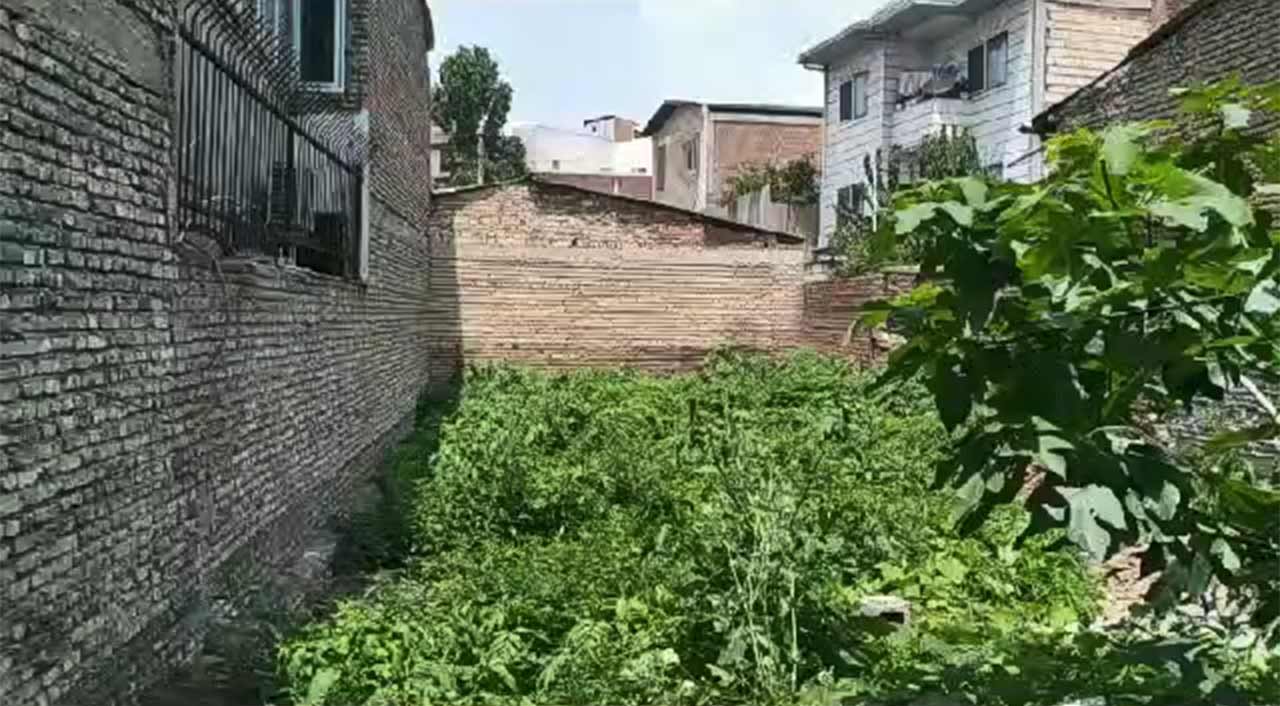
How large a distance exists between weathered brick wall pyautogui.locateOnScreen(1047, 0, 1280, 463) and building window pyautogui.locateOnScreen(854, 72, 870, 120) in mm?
11973

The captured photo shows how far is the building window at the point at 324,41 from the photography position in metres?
10.9

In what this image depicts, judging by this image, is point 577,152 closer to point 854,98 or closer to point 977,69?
point 854,98

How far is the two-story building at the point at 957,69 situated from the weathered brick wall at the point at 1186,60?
166 inches

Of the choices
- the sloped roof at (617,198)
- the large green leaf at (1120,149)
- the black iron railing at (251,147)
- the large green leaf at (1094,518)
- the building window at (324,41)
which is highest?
the building window at (324,41)

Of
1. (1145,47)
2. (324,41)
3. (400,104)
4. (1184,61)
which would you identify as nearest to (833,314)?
(1145,47)

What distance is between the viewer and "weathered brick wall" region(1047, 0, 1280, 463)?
1109cm

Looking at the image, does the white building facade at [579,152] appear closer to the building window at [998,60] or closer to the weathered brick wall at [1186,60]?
the building window at [998,60]

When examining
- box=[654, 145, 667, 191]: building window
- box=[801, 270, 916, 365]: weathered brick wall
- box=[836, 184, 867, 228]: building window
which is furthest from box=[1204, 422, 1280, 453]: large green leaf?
box=[654, 145, 667, 191]: building window

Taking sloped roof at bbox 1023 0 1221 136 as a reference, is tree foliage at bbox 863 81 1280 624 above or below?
below

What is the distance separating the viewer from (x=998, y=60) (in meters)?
22.7

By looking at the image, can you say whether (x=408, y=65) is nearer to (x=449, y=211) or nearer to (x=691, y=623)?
(x=449, y=211)

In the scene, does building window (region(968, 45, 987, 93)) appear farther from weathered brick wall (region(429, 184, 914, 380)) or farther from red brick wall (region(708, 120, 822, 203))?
red brick wall (region(708, 120, 822, 203))

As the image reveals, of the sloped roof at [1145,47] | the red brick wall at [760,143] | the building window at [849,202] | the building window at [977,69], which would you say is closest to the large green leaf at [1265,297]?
the sloped roof at [1145,47]

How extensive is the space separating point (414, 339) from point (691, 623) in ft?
37.0
